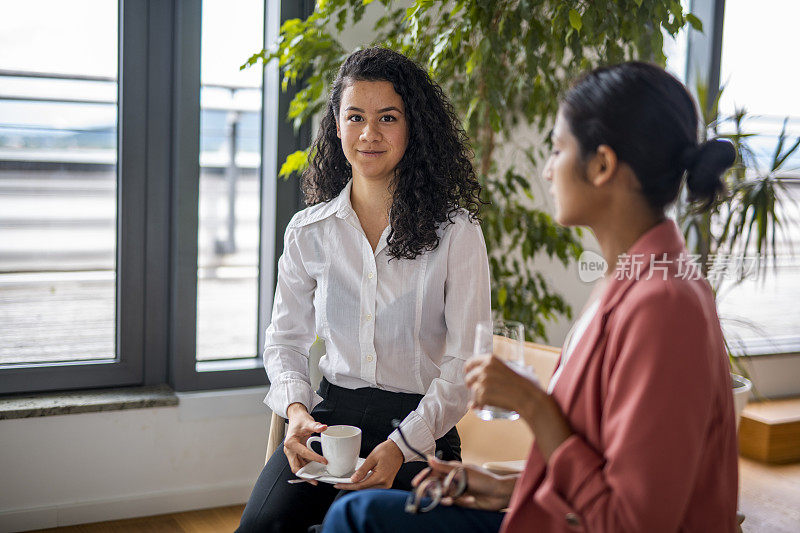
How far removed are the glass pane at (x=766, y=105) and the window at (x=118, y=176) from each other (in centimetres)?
231

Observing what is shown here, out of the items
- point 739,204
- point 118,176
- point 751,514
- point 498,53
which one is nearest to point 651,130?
point 498,53

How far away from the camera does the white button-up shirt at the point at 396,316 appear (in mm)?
1617

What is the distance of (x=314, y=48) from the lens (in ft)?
7.42

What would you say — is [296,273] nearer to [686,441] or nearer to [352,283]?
[352,283]

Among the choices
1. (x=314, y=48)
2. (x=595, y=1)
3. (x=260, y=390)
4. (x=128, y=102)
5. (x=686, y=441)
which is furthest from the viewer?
(x=260, y=390)

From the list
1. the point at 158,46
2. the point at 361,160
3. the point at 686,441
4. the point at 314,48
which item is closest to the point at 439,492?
the point at 686,441

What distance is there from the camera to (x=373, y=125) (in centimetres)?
166

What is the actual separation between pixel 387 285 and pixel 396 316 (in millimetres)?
73

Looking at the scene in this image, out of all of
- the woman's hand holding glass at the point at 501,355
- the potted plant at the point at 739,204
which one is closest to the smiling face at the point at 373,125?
the woman's hand holding glass at the point at 501,355

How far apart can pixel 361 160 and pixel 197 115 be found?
1052 mm

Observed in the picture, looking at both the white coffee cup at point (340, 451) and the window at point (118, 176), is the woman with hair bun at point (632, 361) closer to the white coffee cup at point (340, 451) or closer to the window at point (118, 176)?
the white coffee cup at point (340, 451)

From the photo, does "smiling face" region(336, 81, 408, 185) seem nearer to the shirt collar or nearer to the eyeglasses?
the shirt collar

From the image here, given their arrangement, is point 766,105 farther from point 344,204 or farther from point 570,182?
point 570,182

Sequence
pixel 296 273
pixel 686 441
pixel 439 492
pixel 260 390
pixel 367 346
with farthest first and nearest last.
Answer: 1. pixel 260 390
2. pixel 296 273
3. pixel 367 346
4. pixel 439 492
5. pixel 686 441
